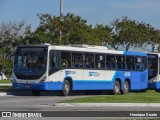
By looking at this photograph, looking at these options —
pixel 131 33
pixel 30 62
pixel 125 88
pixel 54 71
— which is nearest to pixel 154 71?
pixel 125 88

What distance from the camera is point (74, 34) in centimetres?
4694

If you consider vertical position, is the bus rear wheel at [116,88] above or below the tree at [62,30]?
below

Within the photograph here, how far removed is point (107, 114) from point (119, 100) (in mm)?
12344

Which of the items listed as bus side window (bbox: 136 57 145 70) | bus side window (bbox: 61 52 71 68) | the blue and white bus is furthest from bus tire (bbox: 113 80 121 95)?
bus side window (bbox: 61 52 71 68)

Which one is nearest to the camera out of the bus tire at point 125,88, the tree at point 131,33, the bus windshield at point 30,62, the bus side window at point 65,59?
the bus windshield at point 30,62

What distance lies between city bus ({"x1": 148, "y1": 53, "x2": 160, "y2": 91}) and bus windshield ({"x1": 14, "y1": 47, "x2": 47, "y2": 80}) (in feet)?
39.1

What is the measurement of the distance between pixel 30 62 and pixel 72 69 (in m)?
2.65

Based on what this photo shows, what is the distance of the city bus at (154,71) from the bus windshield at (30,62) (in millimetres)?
11923

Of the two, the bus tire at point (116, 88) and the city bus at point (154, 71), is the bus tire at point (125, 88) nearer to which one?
the bus tire at point (116, 88)

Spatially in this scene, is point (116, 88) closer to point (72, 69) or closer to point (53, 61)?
point (72, 69)

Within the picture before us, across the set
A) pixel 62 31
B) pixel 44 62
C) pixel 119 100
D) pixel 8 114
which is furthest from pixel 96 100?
pixel 62 31

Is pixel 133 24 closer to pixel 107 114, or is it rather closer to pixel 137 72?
pixel 137 72

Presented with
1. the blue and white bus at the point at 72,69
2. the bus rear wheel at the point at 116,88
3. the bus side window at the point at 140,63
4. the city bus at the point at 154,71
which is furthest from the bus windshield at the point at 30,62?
the city bus at the point at 154,71

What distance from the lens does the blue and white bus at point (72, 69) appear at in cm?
3080
